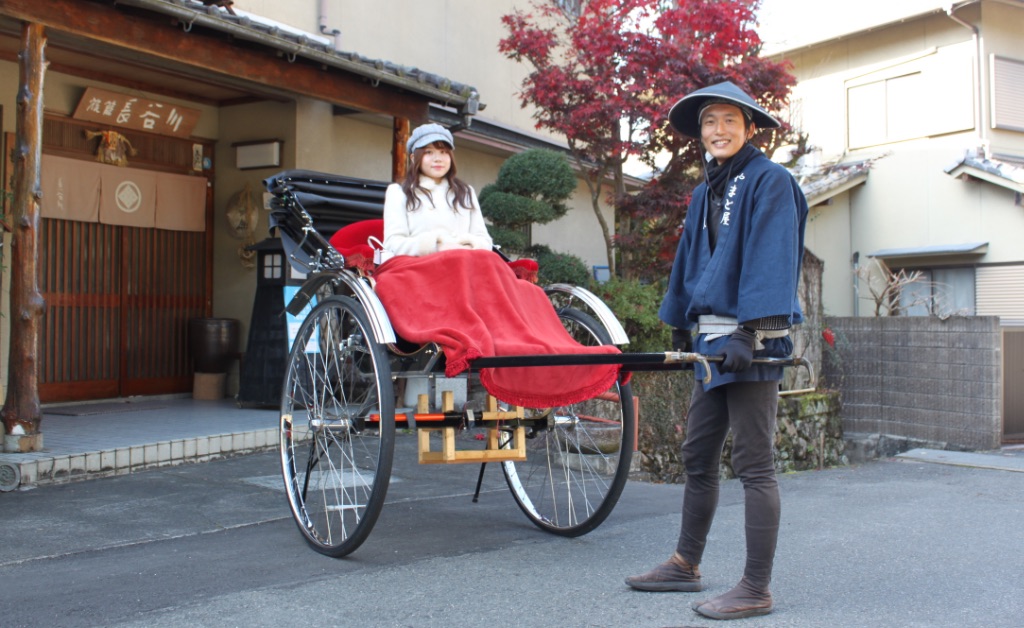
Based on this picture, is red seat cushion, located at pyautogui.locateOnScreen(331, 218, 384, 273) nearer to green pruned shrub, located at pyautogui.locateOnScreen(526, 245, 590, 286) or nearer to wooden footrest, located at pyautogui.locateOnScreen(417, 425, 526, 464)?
wooden footrest, located at pyautogui.locateOnScreen(417, 425, 526, 464)

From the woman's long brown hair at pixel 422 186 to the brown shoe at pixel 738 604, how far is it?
8.19 feet

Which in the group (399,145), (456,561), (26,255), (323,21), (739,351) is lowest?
(456,561)

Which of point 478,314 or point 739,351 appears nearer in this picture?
point 739,351

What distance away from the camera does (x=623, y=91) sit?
8852 mm

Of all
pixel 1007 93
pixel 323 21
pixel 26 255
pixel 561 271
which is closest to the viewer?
pixel 26 255

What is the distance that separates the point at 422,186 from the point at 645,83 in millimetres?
4520

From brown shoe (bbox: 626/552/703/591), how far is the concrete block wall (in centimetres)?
Result: 622

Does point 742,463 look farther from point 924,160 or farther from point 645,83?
point 924,160

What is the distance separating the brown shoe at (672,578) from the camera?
3.62 m

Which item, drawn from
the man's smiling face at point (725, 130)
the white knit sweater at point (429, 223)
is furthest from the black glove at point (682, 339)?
the white knit sweater at point (429, 223)

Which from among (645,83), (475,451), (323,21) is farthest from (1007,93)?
(475,451)

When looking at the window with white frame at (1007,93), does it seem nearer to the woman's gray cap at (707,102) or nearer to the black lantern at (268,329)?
the black lantern at (268,329)

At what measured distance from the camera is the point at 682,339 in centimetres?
393

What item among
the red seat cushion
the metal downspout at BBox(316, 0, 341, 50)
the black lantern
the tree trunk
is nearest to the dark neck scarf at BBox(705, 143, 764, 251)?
the red seat cushion
